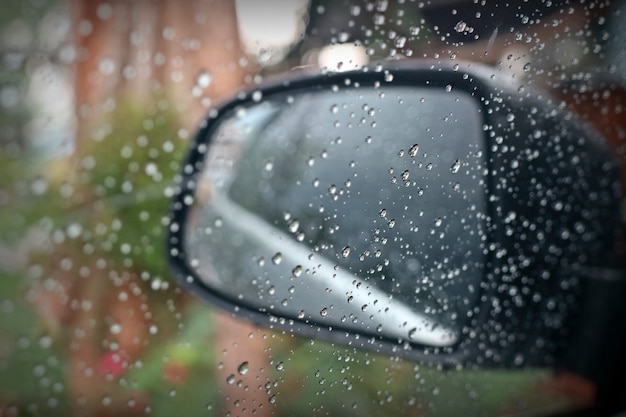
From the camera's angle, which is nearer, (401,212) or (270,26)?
(401,212)

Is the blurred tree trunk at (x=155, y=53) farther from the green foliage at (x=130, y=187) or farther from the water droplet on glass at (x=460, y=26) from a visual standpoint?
the water droplet on glass at (x=460, y=26)

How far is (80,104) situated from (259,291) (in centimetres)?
51

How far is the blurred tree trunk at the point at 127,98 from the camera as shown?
1.31 m

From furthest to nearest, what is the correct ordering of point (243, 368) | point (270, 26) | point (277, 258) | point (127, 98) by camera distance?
point (127, 98)
point (270, 26)
point (277, 258)
point (243, 368)

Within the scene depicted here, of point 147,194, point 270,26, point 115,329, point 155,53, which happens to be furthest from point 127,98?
point 115,329

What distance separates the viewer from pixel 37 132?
1.25 meters

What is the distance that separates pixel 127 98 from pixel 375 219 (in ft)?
2.23

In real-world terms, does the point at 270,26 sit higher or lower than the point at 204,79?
higher

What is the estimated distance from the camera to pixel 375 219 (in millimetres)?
1243

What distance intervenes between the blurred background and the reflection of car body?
0.05 m

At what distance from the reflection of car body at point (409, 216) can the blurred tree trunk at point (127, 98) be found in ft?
0.34

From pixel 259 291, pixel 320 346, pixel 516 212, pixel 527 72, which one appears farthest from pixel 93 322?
pixel 527 72

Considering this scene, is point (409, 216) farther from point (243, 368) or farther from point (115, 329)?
point (115, 329)

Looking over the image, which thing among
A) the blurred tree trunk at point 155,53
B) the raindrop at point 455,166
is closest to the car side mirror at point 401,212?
the raindrop at point 455,166
